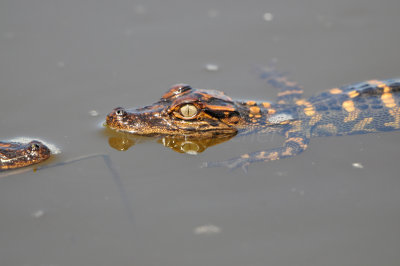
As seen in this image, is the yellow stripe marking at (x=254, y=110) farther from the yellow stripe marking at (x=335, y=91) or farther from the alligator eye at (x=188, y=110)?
the yellow stripe marking at (x=335, y=91)

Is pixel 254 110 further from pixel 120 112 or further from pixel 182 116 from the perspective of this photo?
pixel 120 112

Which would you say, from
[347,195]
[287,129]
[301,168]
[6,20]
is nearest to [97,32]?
[6,20]

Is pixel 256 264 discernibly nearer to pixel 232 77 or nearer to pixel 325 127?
pixel 325 127

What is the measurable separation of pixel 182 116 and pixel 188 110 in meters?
0.15

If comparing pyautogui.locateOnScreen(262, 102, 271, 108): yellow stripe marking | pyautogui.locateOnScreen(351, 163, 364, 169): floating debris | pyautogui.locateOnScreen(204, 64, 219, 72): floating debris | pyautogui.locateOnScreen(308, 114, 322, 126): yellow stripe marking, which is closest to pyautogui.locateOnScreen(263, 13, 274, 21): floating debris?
pyautogui.locateOnScreen(204, 64, 219, 72): floating debris

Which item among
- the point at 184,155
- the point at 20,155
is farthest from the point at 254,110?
the point at 20,155

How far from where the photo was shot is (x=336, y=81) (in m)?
8.73

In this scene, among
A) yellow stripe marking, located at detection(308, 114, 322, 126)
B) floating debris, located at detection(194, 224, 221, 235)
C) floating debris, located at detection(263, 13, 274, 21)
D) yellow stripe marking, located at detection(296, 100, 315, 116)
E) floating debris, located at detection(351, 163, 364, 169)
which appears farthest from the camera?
floating debris, located at detection(263, 13, 274, 21)

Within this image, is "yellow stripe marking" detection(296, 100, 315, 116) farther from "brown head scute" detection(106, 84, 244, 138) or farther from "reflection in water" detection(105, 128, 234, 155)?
"reflection in water" detection(105, 128, 234, 155)

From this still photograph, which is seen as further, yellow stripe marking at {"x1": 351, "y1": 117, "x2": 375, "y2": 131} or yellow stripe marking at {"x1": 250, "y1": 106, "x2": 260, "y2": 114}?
yellow stripe marking at {"x1": 250, "y1": 106, "x2": 260, "y2": 114}

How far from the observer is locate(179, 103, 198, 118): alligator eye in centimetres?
722

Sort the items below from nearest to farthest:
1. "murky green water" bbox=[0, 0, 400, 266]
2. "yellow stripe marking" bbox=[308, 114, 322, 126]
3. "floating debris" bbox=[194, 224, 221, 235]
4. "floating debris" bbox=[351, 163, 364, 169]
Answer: "murky green water" bbox=[0, 0, 400, 266]
"floating debris" bbox=[194, 224, 221, 235]
"floating debris" bbox=[351, 163, 364, 169]
"yellow stripe marking" bbox=[308, 114, 322, 126]

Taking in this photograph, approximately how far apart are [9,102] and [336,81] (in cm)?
614

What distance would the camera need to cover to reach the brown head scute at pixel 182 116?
7246mm
